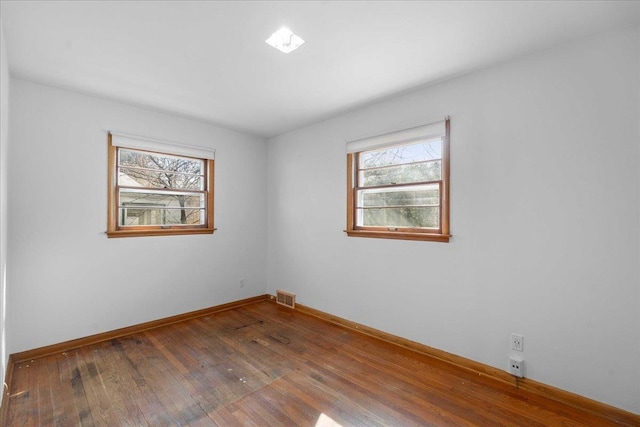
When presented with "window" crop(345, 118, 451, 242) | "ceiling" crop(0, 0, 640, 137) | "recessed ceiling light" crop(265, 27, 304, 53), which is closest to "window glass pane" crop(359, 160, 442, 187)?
"window" crop(345, 118, 451, 242)

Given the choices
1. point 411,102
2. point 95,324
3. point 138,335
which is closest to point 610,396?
point 411,102

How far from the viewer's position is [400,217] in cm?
298

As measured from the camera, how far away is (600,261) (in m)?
1.90

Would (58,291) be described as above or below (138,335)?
above

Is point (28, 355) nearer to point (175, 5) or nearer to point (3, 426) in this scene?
point (3, 426)

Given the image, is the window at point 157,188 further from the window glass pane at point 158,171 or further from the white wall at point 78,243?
the white wall at point 78,243

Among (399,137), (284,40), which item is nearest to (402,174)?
(399,137)

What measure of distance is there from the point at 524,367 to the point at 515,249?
Result: 2.89ft

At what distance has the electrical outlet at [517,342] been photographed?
7.18 feet

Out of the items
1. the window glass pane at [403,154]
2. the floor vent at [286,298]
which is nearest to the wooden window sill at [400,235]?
the window glass pane at [403,154]

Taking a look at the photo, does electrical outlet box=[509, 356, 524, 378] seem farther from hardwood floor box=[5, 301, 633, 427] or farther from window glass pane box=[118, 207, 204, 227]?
window glass pane box=[118, 207, 204, 227]

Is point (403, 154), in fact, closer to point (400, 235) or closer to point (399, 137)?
point (399, 137)

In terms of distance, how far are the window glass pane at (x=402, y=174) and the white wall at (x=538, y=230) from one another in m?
0.21

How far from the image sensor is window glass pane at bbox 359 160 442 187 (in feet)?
8.98
